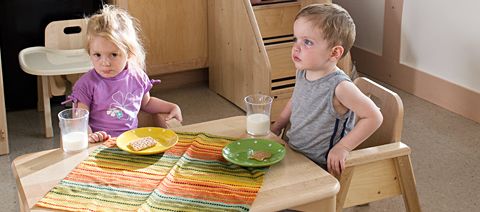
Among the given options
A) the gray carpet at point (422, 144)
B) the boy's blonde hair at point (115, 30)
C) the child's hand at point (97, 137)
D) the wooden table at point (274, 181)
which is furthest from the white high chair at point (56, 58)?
the wooden table at point (274, 181)

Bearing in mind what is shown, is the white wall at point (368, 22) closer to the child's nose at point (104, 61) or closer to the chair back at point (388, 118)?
the chair back at point (388, 118)

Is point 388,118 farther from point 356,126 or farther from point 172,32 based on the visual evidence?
point 172,32

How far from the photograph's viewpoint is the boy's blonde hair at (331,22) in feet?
6.03

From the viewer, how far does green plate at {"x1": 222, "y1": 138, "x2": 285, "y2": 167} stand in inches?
65.6

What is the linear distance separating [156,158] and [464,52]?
2.12m

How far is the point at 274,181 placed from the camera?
5.20 ft

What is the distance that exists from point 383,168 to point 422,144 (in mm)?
1160

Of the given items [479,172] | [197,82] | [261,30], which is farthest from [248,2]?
[479,172]

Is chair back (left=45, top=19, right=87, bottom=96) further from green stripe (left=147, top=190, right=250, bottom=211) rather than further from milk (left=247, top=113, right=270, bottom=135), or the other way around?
green stripe (left=147, top=190, right=250, bottom=211)

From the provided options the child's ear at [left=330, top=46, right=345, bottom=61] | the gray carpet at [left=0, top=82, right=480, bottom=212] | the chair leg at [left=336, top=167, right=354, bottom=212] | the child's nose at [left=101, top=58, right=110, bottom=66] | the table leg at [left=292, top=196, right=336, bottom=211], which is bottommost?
the gray carpet at [left=0, top=82, right=480, bottom=212]

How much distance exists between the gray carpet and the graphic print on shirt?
684mm

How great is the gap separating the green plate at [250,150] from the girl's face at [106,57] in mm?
489

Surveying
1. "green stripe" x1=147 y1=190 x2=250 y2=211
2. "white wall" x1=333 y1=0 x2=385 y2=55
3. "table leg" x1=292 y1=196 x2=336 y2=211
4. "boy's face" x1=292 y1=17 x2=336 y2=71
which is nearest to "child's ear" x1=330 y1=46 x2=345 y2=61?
Result: "boy's face" x1=292 y1=17 x2=336 y2=71

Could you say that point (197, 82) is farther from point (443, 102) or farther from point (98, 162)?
point (98, 162)
